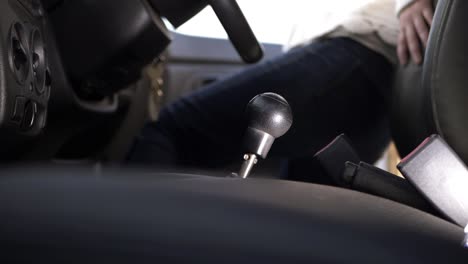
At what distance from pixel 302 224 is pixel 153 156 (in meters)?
0.82

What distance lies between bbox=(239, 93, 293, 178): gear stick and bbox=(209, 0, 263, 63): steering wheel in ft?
0.76

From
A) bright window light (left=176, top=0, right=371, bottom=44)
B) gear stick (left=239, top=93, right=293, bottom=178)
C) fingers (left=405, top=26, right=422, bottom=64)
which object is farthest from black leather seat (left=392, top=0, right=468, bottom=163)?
bright window light (left=176, top=0, right=371, bottom=44)

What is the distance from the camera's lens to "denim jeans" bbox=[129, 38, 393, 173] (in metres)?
1.02

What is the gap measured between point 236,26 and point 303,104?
0.29 metres

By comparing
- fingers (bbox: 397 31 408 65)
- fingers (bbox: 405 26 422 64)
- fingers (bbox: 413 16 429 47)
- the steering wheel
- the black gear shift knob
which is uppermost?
the black gear shift knob

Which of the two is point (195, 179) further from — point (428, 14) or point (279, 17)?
point (279, 17)

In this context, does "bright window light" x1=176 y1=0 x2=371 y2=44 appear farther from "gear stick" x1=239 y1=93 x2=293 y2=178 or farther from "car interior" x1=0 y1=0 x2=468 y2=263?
"gear stick" x1=239 y1=93 x2=293 y2=178

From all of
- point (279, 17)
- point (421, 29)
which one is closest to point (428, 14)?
point (421, 29)

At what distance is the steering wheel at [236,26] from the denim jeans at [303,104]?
200 millimetres

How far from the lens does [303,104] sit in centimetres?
102

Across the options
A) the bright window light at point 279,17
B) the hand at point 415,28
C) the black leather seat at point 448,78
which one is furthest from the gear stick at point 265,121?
the bright window light at point 279,17

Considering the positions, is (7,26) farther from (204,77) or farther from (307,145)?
(204,77)

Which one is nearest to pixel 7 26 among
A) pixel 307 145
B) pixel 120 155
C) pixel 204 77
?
pixel 307 145

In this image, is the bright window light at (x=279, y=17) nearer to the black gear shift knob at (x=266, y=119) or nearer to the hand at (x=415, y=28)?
the hand at (x=415, y=28)
